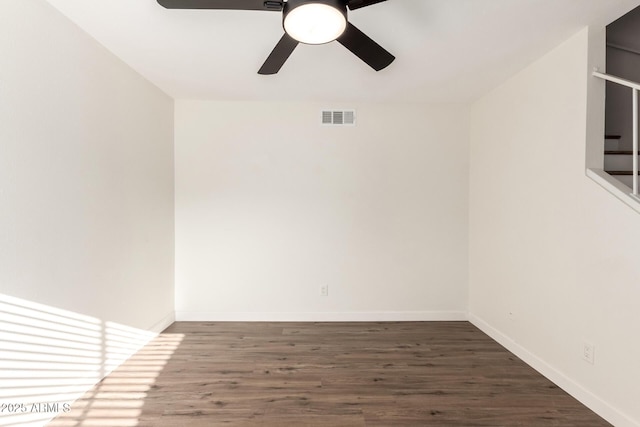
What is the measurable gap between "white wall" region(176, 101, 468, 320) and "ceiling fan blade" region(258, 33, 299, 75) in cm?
154

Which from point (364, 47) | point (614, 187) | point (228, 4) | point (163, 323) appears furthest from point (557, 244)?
point (163, 323)

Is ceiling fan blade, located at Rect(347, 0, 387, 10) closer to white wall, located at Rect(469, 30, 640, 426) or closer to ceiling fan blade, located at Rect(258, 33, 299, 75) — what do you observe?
ceiling fan blade, located at Rect(258, 33, 299, 75)

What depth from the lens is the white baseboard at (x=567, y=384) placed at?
1.85 metres

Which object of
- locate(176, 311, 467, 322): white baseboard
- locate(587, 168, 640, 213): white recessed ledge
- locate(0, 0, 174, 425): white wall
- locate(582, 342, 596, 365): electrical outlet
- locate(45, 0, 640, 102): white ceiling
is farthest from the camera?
locate(176, 311, 467, 322): white baseboard

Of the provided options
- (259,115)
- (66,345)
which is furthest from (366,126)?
(66,345)

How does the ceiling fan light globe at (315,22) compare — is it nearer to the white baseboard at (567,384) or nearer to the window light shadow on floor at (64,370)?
the window light shadow on floor at (64,370)

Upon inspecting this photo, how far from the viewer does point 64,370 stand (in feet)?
6.43

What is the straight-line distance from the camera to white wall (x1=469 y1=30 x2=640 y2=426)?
1.86 m

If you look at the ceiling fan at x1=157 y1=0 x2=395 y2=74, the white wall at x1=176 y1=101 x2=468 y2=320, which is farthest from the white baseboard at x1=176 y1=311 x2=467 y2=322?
the ceiling fan at x1=157 y1=0 x2=395 y2=74

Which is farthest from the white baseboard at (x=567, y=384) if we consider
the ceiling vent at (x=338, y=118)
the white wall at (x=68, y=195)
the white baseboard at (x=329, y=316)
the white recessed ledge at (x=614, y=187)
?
the white wall at (x=68, y=195)

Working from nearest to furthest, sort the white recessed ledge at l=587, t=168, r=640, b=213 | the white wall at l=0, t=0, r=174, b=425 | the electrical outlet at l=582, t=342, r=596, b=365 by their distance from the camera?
the white wall at l=0, t=0, r=174, b=425, the white recessed ledge at l=587, t=168, r=640, b=213, the electrical outlet at l=582, t=342, r=596, b=365

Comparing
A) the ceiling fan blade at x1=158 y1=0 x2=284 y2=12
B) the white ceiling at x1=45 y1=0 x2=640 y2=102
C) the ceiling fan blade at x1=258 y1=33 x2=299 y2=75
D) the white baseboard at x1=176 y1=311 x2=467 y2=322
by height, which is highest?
the white ceiling at x1=45 y1=0 x2=640 y2=102

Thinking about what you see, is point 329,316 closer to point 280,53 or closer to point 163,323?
point 163,323

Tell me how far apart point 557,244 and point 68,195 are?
10.5ft
